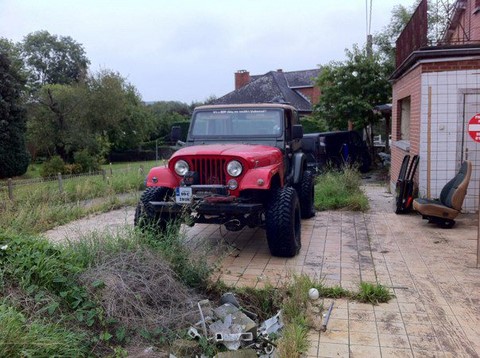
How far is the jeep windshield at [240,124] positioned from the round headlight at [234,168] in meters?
1.37

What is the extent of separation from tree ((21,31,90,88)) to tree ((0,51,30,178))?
96.7ft

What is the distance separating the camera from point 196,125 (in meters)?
7.70

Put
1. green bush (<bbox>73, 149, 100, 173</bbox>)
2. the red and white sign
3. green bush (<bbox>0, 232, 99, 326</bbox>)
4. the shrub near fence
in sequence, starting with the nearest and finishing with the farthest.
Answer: green bush (<bbox>0, 232, 99, 326</bbox>) < the red and white sign < the shrub near fence < green bush (<bbox>73, 149, 100, 173</bbox>)

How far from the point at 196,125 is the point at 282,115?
136cm

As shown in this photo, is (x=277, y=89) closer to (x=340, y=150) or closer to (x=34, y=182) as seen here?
(x=340, y=150)

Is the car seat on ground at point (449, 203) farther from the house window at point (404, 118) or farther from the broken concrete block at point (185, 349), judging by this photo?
the broken concrete block at point (185, 349)

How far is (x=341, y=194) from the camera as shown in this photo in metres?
10.4

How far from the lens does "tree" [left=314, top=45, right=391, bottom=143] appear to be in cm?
1933

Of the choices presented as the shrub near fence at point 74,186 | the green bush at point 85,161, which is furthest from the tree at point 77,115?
the shrub near fence at point 74,186

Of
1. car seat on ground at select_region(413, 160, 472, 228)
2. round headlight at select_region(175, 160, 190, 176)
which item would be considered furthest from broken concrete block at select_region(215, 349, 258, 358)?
Result: car seat on ground at select_region(413, 160, 472, 228)

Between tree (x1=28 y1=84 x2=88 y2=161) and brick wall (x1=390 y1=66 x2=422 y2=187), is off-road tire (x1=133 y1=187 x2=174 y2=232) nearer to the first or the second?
brick wall (x1=390 y1=66 x2=422 y2=187)

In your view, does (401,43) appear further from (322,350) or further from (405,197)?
(322,350)

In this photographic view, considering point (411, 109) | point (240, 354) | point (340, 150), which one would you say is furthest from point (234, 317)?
point (340, 150)

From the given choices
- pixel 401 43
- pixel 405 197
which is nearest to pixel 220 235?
pixel 405 197
